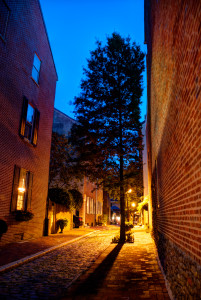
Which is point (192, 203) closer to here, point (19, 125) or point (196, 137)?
point (196, 137)

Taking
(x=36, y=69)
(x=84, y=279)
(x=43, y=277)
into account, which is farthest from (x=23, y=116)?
(x=84, y=279)

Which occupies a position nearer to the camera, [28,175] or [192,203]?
[192,203]

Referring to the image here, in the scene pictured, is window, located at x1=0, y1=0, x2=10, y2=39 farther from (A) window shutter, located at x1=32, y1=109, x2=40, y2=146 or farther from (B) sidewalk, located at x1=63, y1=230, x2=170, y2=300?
(B) sidewalk, located at x1=63, y1=230, x2=170, y2=300

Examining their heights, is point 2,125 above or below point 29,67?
below

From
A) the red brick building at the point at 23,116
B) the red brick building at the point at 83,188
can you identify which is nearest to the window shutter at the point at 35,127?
the red brick building at the point at 23,116

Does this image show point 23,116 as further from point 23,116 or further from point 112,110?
point 112,110

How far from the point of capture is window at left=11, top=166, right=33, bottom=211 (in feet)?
30.8

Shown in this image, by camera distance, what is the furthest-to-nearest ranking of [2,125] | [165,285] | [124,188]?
[124,188], [2,125], [165,285]

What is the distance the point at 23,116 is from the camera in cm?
1032

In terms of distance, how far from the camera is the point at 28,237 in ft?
35.0

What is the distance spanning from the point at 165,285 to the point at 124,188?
798 centimetres

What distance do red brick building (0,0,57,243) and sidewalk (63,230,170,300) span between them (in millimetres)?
4661

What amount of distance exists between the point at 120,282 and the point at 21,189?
22.2 feet

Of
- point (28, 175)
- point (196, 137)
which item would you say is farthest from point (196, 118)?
point (28, 175)
